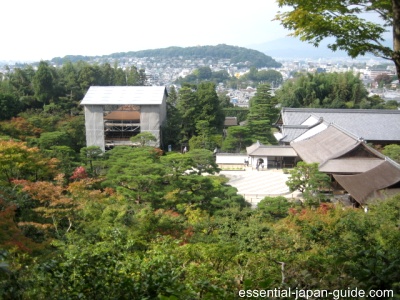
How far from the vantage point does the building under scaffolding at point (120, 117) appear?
22.0 m

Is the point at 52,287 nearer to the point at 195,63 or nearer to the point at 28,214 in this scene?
the point at 28,214

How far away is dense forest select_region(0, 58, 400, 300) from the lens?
2.98 meters

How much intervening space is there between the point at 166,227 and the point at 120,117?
1585 centimetres

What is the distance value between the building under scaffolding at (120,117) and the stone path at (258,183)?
538cm

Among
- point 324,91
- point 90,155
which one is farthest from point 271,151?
point 324,91

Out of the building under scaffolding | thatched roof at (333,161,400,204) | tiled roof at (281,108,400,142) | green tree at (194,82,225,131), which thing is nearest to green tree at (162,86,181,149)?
the building under scaffolding

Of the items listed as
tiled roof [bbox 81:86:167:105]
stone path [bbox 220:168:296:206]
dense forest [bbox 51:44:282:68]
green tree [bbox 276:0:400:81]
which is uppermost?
dense forest [bbox 51:44:282:68]

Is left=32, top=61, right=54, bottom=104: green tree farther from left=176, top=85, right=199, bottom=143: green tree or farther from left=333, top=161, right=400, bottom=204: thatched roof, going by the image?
left=333, top=161, right=400, bottom=204: thatched roof

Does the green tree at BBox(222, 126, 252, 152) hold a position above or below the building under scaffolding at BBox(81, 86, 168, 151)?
below

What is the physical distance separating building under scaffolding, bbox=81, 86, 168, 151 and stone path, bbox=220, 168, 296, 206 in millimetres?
5381

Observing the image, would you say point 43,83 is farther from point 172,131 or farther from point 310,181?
point 310,181

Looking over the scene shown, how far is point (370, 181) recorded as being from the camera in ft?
45.2

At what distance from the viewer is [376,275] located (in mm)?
2705

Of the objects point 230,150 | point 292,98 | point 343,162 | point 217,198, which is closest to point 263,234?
point 217,198
